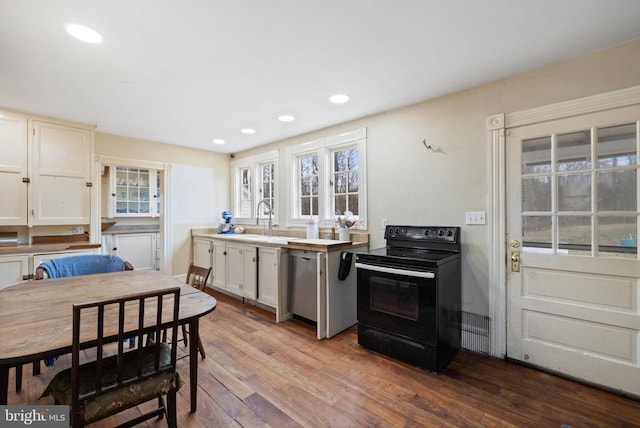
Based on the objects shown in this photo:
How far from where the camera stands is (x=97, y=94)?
2.69m

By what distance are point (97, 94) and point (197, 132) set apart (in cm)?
130

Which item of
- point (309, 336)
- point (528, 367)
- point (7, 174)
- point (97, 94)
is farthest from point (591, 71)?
point (7, 174)

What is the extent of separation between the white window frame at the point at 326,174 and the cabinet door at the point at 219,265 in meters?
1.04

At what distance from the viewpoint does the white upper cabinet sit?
3.11 meters

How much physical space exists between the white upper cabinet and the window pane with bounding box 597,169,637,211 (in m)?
5.08

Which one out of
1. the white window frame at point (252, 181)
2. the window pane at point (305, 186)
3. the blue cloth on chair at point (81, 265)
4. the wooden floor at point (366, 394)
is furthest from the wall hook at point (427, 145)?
the blue cloth on chair at point (81, 265)

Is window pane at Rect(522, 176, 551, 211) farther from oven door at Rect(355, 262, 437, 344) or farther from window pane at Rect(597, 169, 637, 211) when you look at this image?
oven door at Rect(355, 262, 437, 344)

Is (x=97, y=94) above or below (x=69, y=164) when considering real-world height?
above

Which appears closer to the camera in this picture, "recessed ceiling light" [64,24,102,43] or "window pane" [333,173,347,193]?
"recessed ceiling light" [64,24,102,43]

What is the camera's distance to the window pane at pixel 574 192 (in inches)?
81.6

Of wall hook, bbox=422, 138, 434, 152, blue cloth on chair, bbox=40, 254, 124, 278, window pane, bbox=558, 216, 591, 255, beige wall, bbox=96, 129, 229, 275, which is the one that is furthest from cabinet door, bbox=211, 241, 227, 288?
window pane, bbox=558, 216, 591, 255

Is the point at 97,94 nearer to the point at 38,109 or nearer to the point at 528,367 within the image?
the point at 38,109

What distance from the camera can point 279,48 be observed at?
196cm

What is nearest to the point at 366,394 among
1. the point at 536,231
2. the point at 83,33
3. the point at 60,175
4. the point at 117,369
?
the point at 117,369
